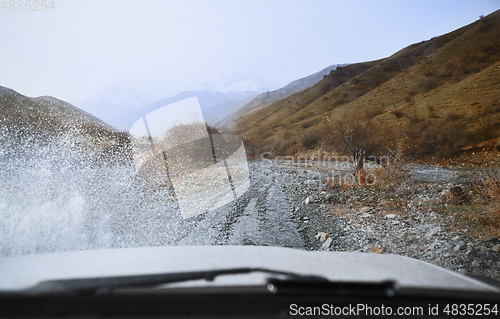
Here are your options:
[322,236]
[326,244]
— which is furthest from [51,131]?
[326,244]

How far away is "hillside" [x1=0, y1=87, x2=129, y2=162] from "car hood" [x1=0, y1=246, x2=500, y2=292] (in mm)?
8370

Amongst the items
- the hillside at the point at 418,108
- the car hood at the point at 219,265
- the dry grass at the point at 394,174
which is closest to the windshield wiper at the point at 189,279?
the car hood at the point at 219,265

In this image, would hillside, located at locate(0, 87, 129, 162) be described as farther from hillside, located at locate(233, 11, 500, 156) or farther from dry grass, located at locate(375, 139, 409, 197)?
dry grass, located at locate(375, 139, 409, 197)

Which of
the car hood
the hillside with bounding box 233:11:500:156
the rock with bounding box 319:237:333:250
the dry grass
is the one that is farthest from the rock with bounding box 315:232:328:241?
the hillside with bounding box 233:11:500:156

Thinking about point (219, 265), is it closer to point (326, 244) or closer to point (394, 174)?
point (326, 244)

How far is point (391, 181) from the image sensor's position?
25.9 feet

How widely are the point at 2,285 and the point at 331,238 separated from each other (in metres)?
4.88

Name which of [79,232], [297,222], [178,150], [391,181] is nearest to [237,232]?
[297,222]

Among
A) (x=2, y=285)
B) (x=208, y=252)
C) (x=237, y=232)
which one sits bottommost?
(x=237, y=232)

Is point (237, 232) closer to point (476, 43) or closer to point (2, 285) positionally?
point (2, 285)

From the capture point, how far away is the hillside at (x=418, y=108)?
12.8m

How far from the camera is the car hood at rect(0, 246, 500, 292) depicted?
1.38m

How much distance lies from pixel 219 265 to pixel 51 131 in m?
10.9

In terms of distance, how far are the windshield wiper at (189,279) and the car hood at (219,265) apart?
6cm
